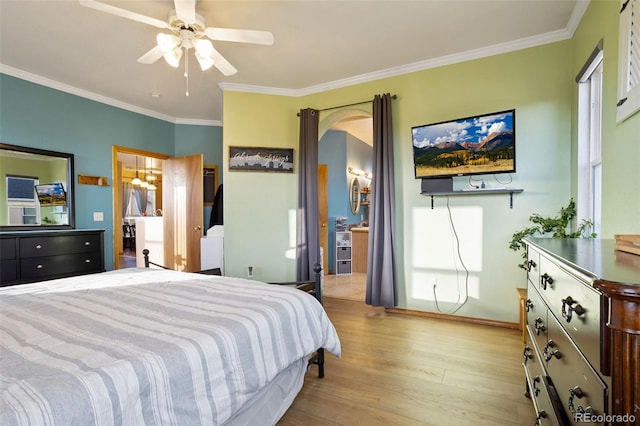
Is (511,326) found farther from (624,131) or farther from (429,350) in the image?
(624,131)

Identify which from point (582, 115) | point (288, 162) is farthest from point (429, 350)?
point (288, 162)

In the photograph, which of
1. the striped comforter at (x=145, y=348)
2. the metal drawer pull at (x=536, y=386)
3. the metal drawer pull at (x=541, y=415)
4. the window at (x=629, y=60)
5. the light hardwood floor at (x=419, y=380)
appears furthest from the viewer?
the light hardwood floor at (x=419, y=380)

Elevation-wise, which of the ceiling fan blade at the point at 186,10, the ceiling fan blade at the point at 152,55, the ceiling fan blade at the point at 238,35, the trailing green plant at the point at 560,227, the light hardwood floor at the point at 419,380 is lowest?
the light hardwood floor at the point at 419,380

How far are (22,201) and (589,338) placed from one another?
15.4ft

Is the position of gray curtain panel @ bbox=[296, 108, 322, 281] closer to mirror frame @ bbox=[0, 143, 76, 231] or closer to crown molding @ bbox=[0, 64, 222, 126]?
crown molding @ bbox=[0, 64, 222, 126]

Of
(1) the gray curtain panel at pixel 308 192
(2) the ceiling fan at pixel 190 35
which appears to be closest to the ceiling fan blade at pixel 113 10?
(2) the ceiling fan at pixel 190 35

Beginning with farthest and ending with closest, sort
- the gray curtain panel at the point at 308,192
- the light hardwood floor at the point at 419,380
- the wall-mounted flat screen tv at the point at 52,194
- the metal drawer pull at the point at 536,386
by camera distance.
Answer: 1. the gray curtain panel at the point at 308,192
2. the wall-mounted flat screen tv at the point at 52,194
3. the light hardwood floor at the point at 419,380
4. the metal drawer pull at the point at 536,386

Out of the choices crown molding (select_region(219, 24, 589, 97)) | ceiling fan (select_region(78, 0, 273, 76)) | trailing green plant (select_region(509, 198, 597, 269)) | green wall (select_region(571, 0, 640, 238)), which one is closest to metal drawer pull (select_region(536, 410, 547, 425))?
green wall (select_region(571, 0, 640, 238))

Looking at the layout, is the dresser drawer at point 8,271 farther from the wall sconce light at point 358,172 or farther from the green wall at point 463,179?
the wall sconce light at point 358,172

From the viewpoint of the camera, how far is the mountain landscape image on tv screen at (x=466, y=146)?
2789 mm

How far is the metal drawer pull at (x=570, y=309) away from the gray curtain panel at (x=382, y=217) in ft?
7.86

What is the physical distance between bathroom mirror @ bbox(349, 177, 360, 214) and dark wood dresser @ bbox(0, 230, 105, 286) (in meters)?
4.27

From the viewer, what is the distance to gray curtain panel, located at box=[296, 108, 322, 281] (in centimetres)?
376

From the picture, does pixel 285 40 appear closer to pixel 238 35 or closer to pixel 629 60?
pixel 238 35
